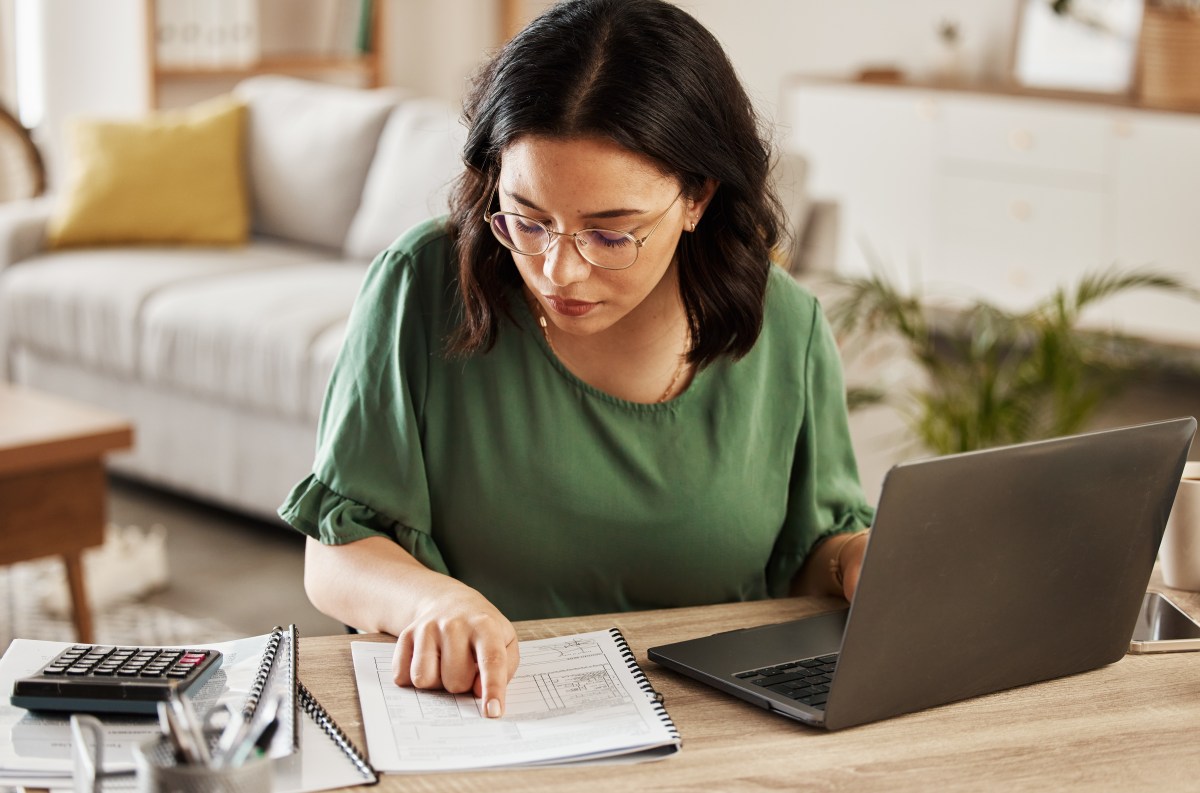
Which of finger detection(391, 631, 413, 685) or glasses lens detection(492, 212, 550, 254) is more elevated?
glasses lens detection(492, 212, 550, 254)

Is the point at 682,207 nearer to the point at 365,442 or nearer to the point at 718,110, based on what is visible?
the point at 718,110

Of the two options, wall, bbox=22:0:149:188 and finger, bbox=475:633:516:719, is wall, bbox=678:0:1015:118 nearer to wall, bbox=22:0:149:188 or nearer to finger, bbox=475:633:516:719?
wall, bbox=22:0:149:188

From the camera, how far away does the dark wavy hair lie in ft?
4.09

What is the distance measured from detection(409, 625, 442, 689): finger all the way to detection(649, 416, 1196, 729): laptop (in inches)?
7.1

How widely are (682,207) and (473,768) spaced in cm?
55

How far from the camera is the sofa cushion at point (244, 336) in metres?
3.32

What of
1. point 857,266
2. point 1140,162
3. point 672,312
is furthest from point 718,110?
point 857,266

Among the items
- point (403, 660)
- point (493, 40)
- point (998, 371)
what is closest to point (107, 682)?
point (403, 660)

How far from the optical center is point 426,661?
1.11m

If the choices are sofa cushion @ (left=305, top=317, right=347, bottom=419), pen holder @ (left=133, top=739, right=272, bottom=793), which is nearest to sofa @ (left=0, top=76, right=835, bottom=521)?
A: sofa cushion @ (left=305, top=317, right=347, bottom=419)

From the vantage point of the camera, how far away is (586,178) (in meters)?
1.23

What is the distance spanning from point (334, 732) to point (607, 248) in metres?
0.47

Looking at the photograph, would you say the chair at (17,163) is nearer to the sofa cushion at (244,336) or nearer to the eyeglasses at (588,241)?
the sofa cushion at (244,336)

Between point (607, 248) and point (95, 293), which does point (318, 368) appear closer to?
point (95, 293)
